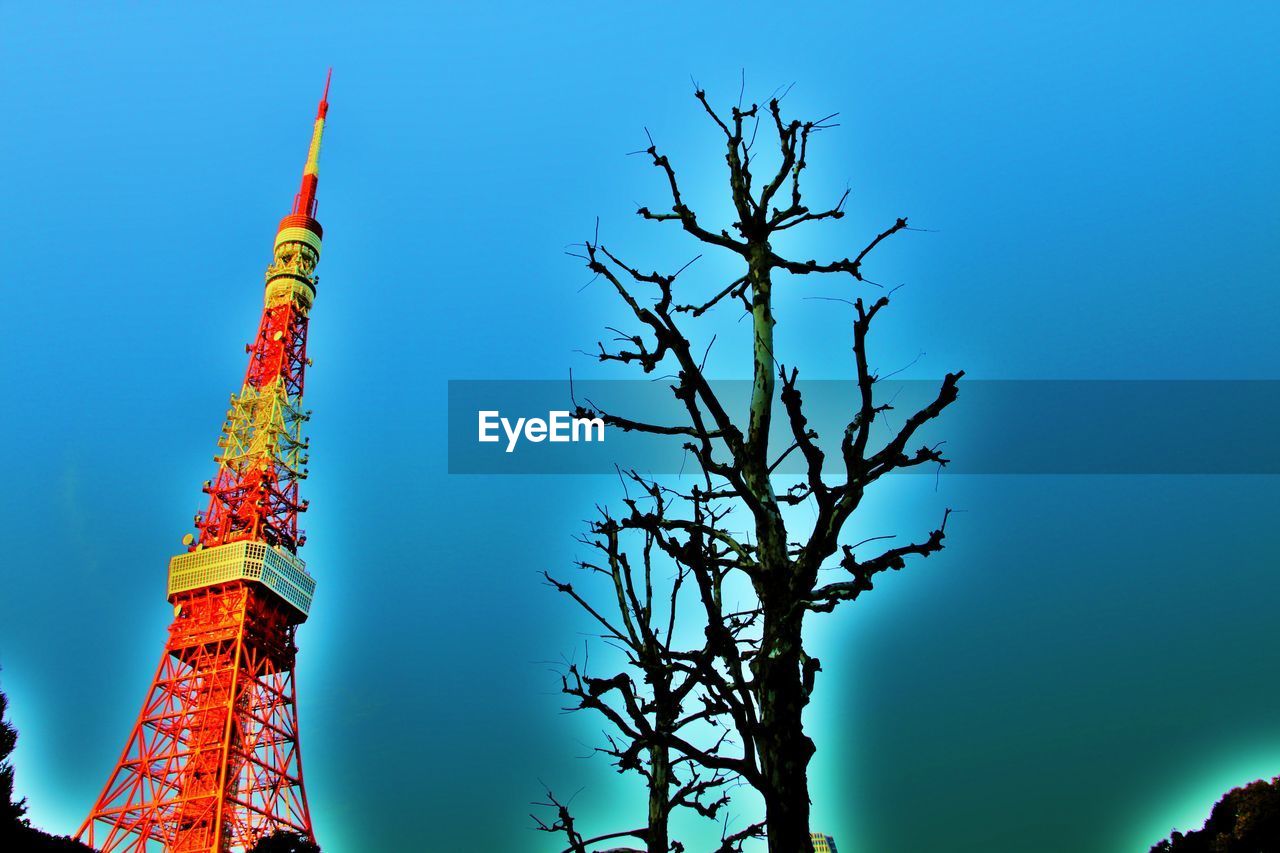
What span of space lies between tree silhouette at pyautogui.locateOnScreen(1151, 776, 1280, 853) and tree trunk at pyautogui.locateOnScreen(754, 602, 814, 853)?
2943 cm

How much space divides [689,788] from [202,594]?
4443cm

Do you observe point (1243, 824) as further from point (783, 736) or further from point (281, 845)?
point (783, 736)

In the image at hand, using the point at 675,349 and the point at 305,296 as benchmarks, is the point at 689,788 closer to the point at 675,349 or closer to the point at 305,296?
the point at 675,349

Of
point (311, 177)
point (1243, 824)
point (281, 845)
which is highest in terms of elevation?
point (311, 177)

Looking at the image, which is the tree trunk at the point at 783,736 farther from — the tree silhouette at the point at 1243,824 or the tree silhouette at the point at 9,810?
the tree silhouette at the point at 1243,824

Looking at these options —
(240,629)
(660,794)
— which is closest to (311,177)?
(240,629)

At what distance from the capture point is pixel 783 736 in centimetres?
366

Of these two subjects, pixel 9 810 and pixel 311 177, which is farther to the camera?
pixel 311 177

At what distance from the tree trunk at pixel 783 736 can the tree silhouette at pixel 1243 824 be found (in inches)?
1159

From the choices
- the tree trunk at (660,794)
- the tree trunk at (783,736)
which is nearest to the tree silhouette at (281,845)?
the tree trunk at (660,794)

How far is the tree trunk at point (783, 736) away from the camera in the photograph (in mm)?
3518

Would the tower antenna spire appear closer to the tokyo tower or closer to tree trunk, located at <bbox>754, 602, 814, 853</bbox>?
the tokyo tower

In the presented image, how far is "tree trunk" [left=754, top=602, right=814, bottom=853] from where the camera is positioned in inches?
138

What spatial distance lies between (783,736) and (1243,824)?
30.3 meters
